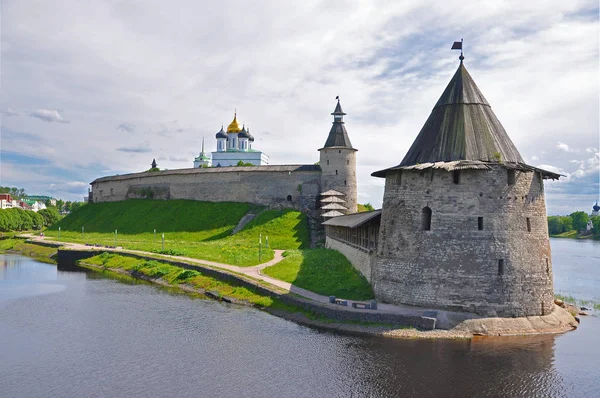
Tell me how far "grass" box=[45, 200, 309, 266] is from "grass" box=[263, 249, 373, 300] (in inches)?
108

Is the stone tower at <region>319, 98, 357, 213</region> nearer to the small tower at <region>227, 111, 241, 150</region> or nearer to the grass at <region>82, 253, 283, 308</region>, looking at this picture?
the grass at <region>82, 253, 283, 308</region>

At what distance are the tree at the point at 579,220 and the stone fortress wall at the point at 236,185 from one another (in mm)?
66154

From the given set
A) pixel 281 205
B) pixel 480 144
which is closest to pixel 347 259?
pixel 480 144


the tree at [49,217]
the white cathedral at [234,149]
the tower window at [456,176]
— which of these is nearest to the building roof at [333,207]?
the tower window at [456,176]

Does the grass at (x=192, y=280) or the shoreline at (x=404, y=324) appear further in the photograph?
the grass at (x=192, y=280)

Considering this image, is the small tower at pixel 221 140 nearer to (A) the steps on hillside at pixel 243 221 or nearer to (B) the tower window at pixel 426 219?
(A) the steps on hillside at pixel 243 221

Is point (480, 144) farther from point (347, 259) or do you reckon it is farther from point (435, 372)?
point (347, 259)

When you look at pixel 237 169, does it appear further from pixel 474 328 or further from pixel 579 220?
pixel 579 220

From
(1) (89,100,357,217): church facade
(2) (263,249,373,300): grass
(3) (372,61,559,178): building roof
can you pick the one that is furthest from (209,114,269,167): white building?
(3) (372,61,559,178): building roof

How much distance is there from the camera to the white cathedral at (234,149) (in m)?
76.1

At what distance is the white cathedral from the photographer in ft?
250

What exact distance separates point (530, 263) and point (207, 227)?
32.3 m

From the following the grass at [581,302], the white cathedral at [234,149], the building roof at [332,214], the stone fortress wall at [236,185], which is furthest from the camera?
the white cathedral at [234,149]

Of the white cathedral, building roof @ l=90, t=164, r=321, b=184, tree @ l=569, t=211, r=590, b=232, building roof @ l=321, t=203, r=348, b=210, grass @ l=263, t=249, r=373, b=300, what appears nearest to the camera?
grass @ l=263, t=249, r=373, b=300
